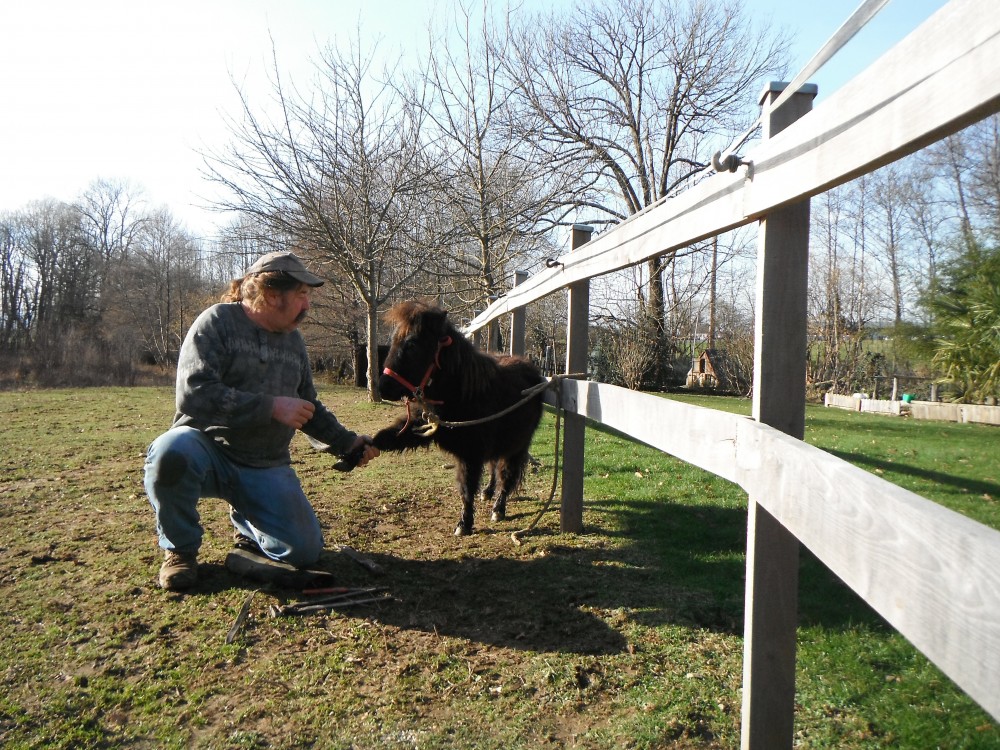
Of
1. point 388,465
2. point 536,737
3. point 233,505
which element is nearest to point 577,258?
point 233,505

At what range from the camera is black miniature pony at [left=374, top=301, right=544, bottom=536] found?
4.59 meters

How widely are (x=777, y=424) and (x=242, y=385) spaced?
290 centimetres

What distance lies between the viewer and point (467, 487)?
4832 millimetres

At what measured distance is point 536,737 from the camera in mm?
2279

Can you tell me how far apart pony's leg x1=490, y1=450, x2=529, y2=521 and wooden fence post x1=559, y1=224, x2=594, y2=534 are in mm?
649

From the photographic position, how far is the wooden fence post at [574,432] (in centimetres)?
468

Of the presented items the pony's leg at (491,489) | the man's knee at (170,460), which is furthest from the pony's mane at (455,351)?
the man's knee at (170,460)

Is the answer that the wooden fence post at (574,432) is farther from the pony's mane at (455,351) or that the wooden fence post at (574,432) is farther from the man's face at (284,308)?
the man's face at (284,308)

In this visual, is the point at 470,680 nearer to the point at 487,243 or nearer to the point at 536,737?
the point at 536,737

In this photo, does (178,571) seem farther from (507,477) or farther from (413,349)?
(507,477)

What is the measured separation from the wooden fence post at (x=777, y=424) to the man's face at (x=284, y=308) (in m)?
2.75

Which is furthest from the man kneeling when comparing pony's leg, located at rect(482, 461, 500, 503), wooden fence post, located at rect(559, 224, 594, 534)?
pony's leg, located at rect(482, 461, 500, 503)

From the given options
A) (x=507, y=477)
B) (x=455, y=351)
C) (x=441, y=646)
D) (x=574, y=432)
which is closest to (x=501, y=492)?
(x=507, y=477)

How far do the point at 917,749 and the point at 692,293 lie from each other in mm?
22283
